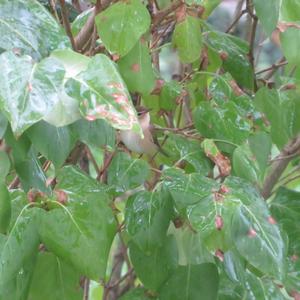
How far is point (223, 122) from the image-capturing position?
0.93m

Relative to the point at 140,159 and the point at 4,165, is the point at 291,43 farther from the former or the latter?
the point at 4,165

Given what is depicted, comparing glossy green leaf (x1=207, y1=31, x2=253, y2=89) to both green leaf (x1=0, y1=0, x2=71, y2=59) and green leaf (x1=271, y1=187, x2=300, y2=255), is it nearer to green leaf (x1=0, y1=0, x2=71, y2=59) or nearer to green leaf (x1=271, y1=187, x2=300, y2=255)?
green leaf (x1=271, y1=187, x2=300, y2=255)

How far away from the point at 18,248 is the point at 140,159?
0.92 ft

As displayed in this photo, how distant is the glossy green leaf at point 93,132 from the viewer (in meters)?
0.64

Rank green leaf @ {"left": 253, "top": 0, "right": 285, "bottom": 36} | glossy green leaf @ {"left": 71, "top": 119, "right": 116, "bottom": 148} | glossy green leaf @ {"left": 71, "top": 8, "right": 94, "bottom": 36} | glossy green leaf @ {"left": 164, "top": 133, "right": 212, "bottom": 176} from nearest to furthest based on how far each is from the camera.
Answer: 1. glossy green leaf @ {"left": 71, "top": 119, "right": 116, "bottom": 148}
2. green leaf @ {"left": 253, "top": 0, "right": 285, "bottom": 36}
3. glossy green leaf @ {"left": 164, "top": 133, "right": 212, "bottom": 176}
4. glossy green leaf @ {"left": 71, "top": 8, "right": 94, "bottom": 36}

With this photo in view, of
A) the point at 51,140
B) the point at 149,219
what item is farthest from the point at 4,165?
the point at 149,219

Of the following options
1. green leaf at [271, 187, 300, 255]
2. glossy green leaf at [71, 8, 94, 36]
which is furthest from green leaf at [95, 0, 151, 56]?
green leaf at [271, 187, 300, 255]

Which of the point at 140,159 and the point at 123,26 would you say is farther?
→ the point at 140,159

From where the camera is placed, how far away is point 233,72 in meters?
1.09

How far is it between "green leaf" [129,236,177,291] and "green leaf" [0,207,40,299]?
215 millimetres

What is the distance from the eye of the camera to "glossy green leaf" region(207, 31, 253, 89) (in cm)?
107

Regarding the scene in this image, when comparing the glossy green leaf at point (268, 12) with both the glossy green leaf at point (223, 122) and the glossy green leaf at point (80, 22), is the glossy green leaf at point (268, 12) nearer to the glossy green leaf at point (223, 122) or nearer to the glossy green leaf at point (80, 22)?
the glossy green leaf at point (223, 122)

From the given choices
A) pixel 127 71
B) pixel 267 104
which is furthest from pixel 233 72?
pixel 127 71

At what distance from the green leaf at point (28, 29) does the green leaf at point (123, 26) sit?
0.13 m
